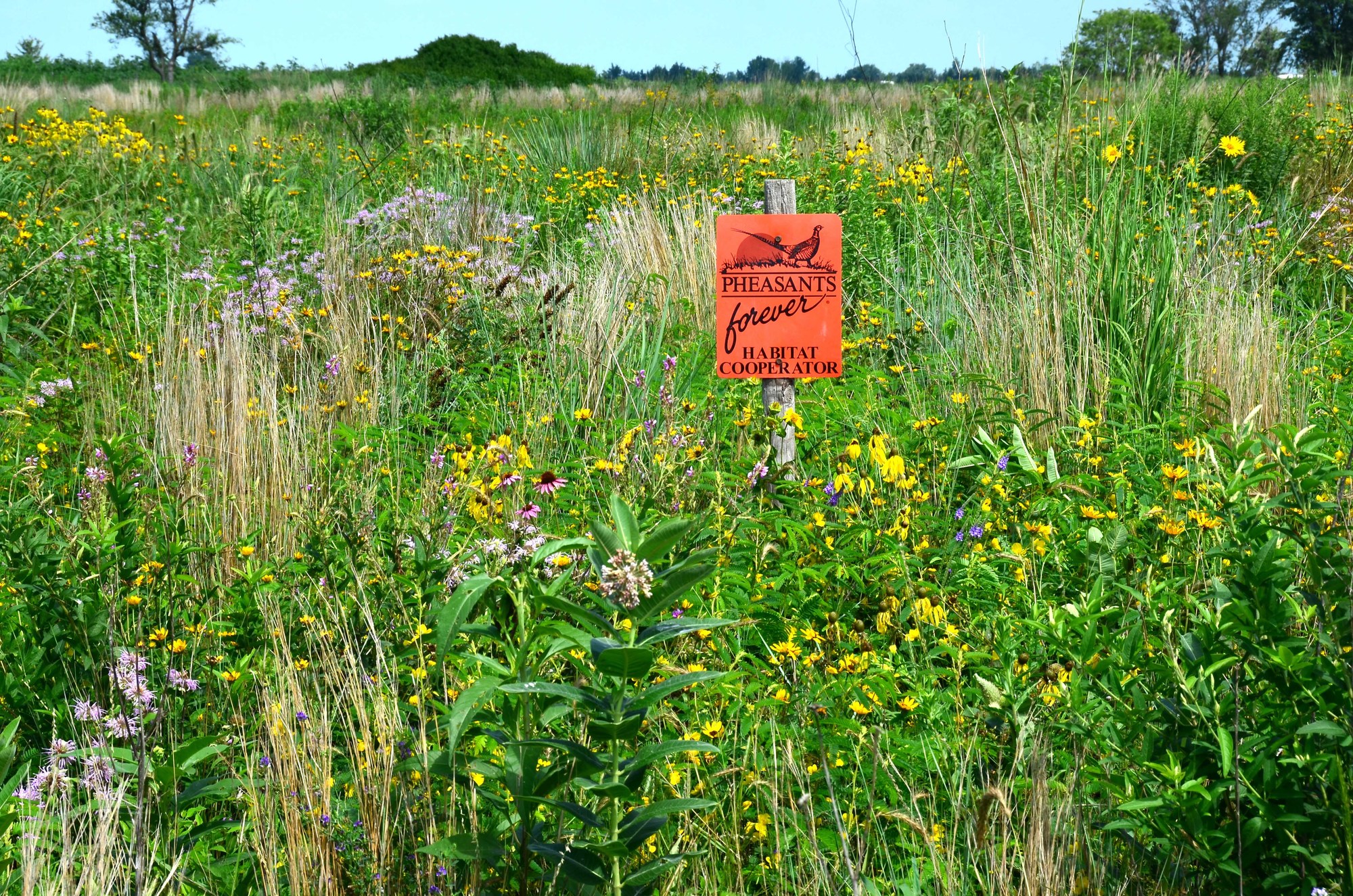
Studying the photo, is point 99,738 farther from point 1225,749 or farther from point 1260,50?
point 1260,50

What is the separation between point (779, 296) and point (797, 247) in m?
0.16

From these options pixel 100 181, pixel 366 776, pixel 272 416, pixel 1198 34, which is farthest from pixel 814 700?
pixel 1198 34

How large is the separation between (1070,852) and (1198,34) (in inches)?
1965

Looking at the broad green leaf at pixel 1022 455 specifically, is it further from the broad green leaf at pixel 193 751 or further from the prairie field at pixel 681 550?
the broad green leaf at pixel 193 751

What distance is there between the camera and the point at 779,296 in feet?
11.0

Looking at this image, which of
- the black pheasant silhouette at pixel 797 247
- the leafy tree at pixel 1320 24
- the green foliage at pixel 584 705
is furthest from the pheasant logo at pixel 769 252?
the leafy tree at pixel 1320 24

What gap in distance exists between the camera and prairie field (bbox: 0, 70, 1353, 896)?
1568mm

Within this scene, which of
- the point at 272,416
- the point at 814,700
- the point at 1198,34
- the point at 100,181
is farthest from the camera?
the point at 1198,34

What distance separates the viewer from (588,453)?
333 cm

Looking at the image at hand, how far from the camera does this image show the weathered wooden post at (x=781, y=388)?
3.29 meters

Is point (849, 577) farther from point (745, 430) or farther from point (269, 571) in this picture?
point (269, 571)

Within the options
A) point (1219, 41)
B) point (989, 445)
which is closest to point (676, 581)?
point (989, 445)

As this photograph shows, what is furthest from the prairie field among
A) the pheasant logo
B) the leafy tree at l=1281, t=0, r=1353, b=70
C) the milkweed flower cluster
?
the leafy tree at l=1281, t=0, r=1353, b=70

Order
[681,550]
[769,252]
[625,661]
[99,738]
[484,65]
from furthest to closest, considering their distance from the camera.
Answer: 1. [484,65]
2. [769,252]
3. [681,550]
4. [99,738]
5. [625,661]
